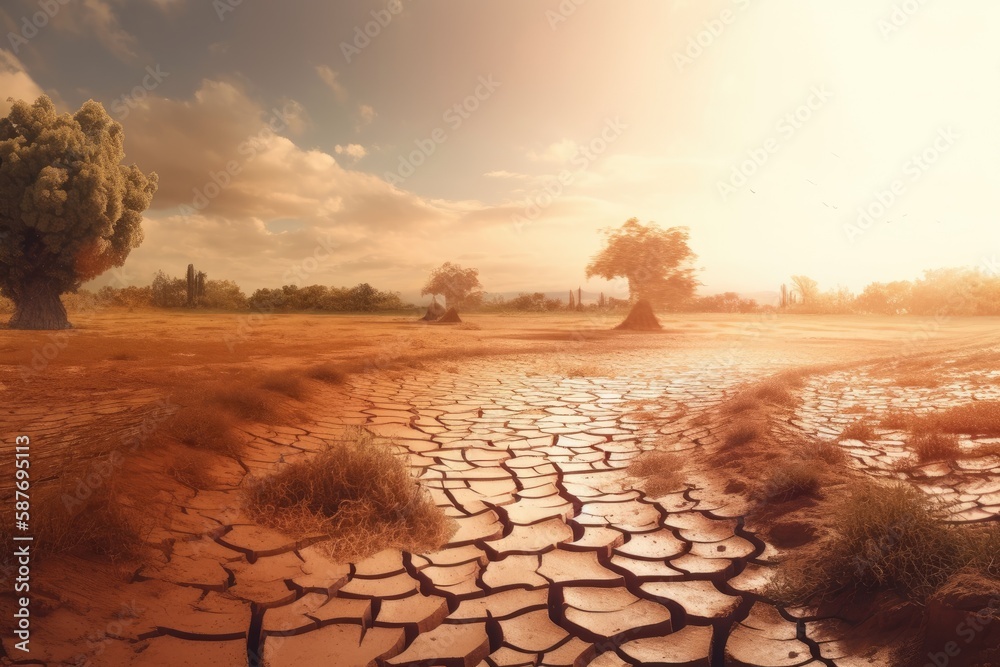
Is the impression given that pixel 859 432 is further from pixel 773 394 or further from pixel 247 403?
pixel 247 403

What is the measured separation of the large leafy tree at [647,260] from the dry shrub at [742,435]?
60.0ft

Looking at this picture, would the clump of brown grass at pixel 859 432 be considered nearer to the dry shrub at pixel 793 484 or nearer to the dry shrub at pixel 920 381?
the dry shrub at pixel 793 484

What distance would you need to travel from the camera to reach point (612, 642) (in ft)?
7.06

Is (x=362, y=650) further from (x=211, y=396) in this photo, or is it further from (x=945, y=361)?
(x=945, y=361)

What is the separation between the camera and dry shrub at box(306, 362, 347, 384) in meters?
7.19

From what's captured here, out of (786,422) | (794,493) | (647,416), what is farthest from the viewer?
(647,416)

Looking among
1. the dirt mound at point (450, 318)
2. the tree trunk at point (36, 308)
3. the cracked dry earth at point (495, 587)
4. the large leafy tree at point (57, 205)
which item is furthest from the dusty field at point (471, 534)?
the dirt mound at point (450, 318)

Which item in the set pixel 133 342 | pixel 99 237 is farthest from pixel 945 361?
pixel 99 237

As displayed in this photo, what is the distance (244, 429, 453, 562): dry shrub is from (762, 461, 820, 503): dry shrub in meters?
1.96

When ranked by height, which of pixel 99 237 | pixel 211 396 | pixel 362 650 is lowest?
pixel 362 650

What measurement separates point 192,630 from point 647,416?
4.74m

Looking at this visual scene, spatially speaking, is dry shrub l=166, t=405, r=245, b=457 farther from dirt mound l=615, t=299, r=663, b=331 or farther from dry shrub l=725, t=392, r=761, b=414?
dirt mound l=615, t=299, r=663, b=331

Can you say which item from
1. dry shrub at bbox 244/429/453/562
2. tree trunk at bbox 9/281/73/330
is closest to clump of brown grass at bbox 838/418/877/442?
dry shrub at bbox 244/429/453/562

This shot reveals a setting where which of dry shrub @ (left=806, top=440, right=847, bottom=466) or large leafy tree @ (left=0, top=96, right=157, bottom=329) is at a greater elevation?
large leafy tree @ (left=0, top=96, right=157, bottom=329)
